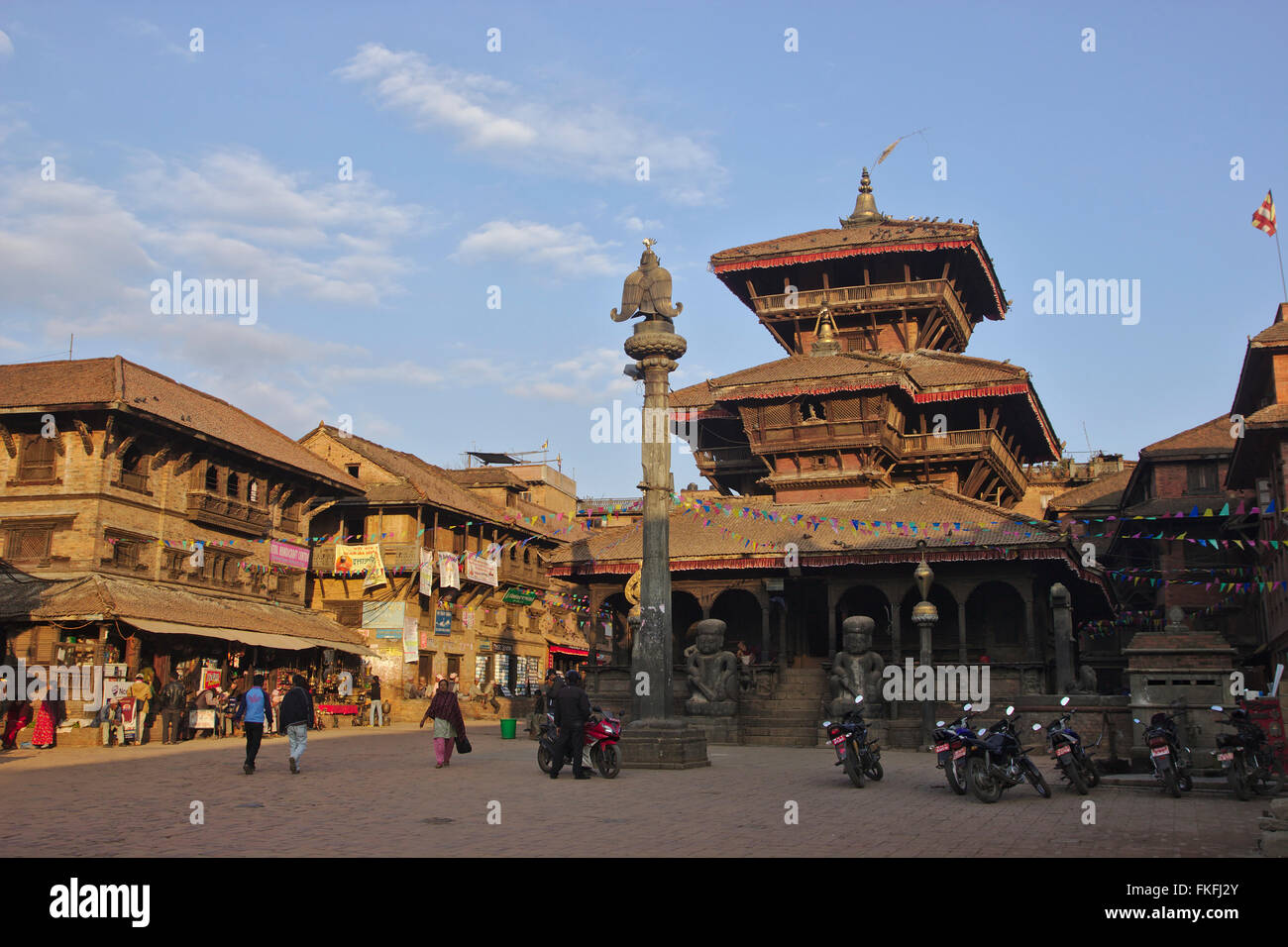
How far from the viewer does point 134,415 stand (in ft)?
101

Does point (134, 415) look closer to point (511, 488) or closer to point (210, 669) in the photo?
point (210, 669)

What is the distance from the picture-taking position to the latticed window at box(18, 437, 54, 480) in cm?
3112

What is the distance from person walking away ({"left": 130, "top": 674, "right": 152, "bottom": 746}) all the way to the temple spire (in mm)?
31309

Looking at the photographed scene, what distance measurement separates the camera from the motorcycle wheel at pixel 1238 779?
1373 cm

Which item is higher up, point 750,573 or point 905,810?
point 750,573

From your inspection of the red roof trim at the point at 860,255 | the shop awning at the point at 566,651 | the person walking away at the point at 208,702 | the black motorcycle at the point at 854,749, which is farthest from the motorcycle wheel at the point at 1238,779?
the shop awning at the point at 566,651

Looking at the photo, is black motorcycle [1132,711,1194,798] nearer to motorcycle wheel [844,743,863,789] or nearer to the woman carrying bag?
motorcycle wheel [844,743,863,789]

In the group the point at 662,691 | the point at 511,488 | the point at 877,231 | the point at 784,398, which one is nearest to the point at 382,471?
the point at 511,488

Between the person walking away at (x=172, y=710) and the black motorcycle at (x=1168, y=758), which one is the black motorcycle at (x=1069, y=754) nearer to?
the black motorcycle at (x=1168, y=758)

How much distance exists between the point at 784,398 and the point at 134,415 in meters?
19.4

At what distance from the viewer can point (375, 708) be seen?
37031mm
